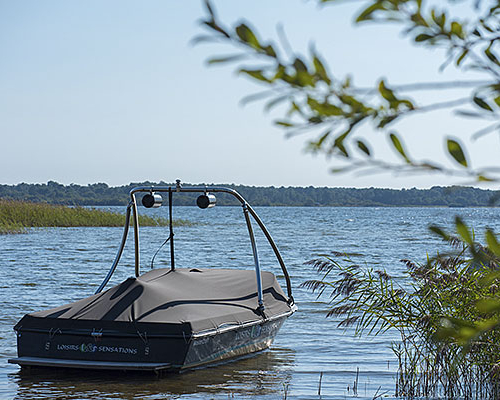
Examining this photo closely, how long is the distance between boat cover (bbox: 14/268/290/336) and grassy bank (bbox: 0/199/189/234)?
90.2 feet

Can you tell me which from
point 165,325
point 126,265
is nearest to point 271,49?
point 165,325

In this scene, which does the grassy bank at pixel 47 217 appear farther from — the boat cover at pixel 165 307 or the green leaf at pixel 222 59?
the green leaf at pixel 222 59

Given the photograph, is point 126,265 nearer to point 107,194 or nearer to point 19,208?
point 19,208

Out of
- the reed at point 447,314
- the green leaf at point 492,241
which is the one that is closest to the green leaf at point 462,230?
the green leaf at point 492,241

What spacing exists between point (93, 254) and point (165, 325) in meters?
20.1

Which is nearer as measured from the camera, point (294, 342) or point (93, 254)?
point (294, 342)

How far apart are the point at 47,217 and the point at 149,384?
3195 centimetres

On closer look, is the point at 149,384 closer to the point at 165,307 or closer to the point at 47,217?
the point at 165,307

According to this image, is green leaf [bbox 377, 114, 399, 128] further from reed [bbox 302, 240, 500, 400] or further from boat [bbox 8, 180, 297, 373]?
boat [bbox 8, 180, 297, 373]

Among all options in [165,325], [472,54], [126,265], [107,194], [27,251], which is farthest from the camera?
[107,194]

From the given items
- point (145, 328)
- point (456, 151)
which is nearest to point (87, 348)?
point (145, 328)

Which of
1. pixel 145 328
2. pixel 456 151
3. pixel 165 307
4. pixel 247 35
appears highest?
pixel 247 35

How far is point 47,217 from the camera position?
125ft

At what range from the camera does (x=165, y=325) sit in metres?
6.96
